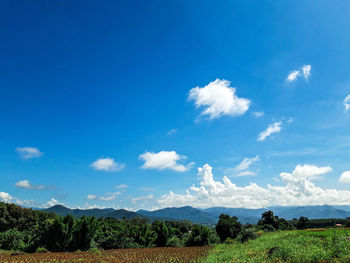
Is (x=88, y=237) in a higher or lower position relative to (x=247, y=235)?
lower

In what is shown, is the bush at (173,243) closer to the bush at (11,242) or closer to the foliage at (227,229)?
the foliage at (227,229)

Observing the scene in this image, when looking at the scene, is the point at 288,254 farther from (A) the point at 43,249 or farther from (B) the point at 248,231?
(A) the point at 43,249

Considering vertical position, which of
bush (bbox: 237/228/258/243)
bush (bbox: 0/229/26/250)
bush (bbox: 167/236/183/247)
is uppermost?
bush (bbox: 237/228/258/243)

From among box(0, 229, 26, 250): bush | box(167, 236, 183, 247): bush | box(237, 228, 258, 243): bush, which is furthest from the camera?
box(167, 236, 183, 247): bush

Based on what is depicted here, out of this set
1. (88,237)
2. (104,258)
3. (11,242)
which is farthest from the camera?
(11,242)

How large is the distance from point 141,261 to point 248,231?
50.0ft

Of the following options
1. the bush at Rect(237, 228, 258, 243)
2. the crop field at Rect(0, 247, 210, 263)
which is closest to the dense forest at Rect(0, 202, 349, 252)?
the bush at Rect(237, 228, 258, 243)

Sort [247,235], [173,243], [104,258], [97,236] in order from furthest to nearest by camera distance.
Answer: [173,243] → [97,236] → [247,235] → [104,258]

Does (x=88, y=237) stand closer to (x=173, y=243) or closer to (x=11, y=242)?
(x=173, y=243)

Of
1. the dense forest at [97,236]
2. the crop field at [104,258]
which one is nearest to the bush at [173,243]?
the dense forest at [97,236]

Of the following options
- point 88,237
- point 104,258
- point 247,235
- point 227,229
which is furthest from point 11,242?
point 227,229

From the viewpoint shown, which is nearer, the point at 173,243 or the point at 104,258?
the point at 104,258

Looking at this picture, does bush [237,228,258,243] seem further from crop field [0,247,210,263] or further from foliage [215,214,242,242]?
foliage [215,214,242,242]

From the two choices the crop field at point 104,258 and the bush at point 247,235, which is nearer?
the crop field at point 104,258
